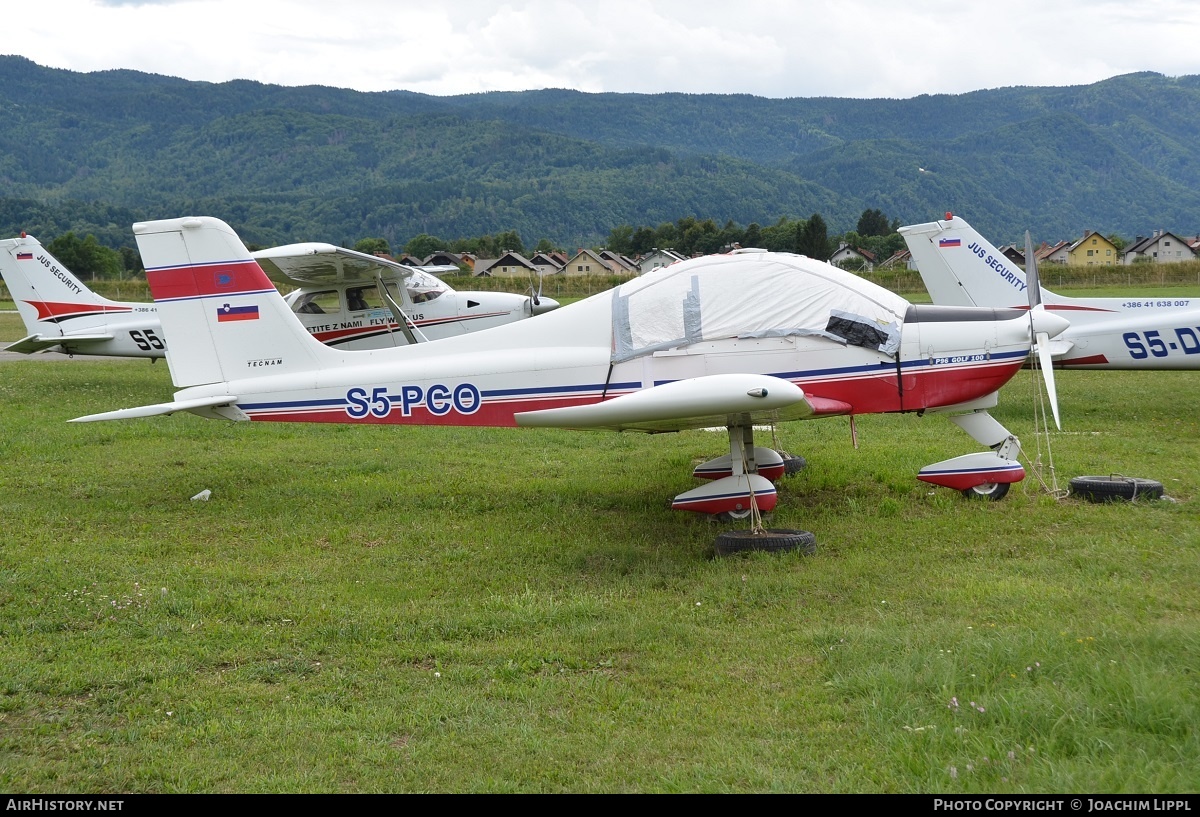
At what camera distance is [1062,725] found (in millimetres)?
4020

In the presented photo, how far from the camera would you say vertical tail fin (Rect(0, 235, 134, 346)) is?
18.4 metres

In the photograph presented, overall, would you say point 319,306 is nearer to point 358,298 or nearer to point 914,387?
point 358,298

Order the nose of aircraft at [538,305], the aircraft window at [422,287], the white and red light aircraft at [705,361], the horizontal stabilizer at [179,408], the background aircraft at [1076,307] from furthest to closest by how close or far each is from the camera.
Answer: the nose of aircraft at [538,305] < the aircraft window at [422,287] < the background aircraft at [1076,307] < the horizontal stabilizer at [179,408] < the white and red light aircraft at [705,361]

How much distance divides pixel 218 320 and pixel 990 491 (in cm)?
685

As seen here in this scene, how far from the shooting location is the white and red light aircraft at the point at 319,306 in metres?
15.7

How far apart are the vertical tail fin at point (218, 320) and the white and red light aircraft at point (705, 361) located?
3cm

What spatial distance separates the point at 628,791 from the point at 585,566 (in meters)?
3.20

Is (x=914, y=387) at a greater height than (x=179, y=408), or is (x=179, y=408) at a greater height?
(x=179, y=408)

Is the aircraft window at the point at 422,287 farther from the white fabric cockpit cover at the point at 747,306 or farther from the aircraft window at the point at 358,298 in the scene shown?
the white fabric cockpit cover at the point at 747,306

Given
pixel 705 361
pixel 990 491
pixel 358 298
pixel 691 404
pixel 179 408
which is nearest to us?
pixel 691 404

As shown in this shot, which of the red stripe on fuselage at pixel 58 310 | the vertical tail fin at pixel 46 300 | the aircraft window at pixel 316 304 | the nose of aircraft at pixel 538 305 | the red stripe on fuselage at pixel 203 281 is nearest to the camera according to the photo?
the red stripe on fuselage at pixel 203 281

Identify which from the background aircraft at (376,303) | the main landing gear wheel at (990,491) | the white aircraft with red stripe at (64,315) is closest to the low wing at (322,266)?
the background aircraft at (376,303)

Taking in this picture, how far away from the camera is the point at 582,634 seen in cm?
557

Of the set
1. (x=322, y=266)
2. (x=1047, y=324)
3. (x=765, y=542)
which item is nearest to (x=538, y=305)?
(x=322, y=266)
